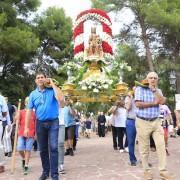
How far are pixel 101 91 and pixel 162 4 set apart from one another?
19.3 meters

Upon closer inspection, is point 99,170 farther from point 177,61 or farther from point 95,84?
point 177,61

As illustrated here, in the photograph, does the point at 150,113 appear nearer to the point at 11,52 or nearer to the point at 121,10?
the point at 11,52

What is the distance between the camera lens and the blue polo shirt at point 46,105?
7.34m

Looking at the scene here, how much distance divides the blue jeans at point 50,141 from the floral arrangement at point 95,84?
27.5 feet

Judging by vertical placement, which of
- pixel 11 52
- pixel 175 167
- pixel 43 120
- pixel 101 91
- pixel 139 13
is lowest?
pixel 175 167

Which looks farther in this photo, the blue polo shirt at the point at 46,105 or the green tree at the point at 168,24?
the green tree at the point at 168,24

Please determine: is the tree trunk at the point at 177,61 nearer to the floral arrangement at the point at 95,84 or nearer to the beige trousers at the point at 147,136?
the floral arrangement at the point at 95,84

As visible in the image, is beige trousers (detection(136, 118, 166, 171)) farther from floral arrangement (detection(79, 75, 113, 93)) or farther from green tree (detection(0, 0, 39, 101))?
green tree (detection(0, 0, 39, 101))

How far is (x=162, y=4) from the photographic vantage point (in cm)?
3353

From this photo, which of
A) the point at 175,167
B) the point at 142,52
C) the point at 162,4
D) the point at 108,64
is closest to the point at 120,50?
the point at 142,52

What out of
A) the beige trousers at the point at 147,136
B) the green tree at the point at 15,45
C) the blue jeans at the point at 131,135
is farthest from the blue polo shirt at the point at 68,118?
the green tree at the point at 15,45

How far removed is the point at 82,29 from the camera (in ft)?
67.7

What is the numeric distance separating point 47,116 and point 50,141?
40cm

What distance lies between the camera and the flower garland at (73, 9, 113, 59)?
66.8 feet
